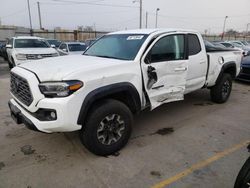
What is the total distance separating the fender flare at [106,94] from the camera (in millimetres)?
2729

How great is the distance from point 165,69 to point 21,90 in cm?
228

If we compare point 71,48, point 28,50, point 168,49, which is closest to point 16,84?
point 168,49

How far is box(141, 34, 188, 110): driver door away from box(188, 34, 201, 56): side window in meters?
0.23

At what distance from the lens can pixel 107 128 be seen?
3104 millimetres

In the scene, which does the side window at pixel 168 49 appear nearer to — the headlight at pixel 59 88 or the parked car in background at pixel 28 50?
the headlight at pixel 59 88

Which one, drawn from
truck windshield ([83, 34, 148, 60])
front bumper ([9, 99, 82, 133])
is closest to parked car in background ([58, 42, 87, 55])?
truck windshield ([83, 34, 148, 60])

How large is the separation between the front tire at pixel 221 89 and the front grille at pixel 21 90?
4.41m

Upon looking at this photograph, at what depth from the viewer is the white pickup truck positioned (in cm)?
265

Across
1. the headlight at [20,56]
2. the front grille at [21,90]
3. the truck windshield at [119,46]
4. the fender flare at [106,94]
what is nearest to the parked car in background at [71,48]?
the headlight at [20,56]

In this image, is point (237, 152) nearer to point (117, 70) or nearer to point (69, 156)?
point (117, 70)

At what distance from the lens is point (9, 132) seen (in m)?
3.96

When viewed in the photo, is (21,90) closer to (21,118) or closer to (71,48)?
(21,118)

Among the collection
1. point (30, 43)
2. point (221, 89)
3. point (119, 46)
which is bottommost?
point (221, 89)

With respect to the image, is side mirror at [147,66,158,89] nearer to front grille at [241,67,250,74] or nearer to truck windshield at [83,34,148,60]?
truck windshield at [83,34,148,60]
